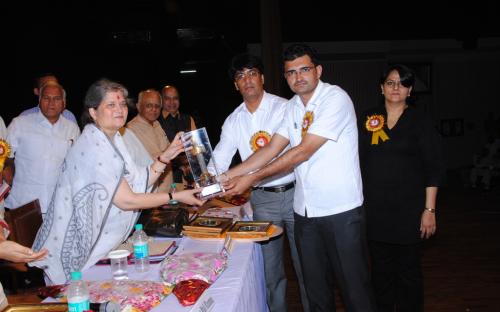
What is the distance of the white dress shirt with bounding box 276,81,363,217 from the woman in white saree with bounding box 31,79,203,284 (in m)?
0.87

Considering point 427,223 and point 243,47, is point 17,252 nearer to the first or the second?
point 427,223

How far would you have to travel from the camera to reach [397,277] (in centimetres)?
276

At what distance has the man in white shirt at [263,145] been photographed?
287 centimetres

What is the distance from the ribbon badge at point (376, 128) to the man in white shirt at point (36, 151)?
101 inches

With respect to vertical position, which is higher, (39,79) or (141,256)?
(39,79)

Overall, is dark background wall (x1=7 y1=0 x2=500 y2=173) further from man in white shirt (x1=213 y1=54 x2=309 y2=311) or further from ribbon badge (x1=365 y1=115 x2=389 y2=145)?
ribbon badge (x1=365 y1=115 x2=389 y2=145)

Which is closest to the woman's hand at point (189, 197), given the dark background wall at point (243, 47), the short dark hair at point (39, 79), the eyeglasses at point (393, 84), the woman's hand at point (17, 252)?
the woman's hand at point (17, 252)

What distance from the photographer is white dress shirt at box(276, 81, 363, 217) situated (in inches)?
90.0

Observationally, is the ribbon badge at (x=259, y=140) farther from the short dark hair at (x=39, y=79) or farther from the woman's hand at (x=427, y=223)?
the short dark hair at (x=39, y=79)

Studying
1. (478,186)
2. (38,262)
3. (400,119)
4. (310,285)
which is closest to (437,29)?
(478,186)

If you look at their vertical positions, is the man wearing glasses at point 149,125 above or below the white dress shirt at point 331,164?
above

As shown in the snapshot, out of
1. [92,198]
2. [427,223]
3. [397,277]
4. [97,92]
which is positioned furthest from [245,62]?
[397,277]

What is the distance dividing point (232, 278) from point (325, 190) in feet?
2.29

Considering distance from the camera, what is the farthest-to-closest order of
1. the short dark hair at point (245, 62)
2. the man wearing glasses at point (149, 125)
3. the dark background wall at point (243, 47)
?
the man wearing glasses at point (149, 125) → the dark background wall at point (243, 47) → the short dark hair at point (245, 62)
